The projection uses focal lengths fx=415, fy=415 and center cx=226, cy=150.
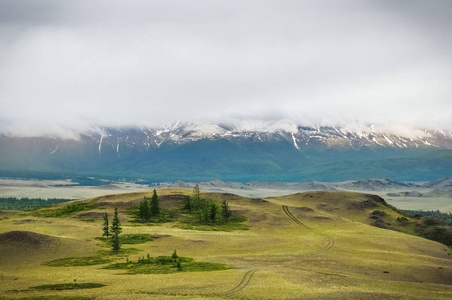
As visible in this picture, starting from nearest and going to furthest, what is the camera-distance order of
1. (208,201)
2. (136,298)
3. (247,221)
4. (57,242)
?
(136,298) → (57,242) → (247,221) → (208,201)

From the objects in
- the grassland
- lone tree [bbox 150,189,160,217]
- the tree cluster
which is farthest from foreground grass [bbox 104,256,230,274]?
lone tree [bbox 150,189,160,217]

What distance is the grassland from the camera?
180 feet

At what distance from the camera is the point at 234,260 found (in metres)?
81.5

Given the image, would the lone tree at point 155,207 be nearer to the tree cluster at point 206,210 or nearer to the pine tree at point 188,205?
the pine tree at point 188,205

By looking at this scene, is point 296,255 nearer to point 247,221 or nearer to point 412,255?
point 412,255

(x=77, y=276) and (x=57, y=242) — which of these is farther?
(x=57, y=242)

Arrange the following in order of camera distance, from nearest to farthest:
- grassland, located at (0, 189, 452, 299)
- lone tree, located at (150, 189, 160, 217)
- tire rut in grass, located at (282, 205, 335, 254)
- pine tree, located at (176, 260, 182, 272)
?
grassland, located at (0, 189, 452, 299), pine tree, located at (176, 260, 182, 272), tire rut in grass, located at (282, 205, 335, 254), lone tree, located at (150, 189, 160, 217)

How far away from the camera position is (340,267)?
77562 millimetres

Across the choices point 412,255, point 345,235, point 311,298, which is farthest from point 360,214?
point 311,298

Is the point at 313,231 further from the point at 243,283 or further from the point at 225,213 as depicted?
the point at 243,283

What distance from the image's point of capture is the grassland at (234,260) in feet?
180

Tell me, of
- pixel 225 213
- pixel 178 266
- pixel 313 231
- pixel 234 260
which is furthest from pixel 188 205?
pixel 178 266

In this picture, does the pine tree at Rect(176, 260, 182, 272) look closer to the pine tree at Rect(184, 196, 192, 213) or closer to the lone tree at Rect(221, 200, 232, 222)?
the lone tree at Rect(221, 200, 232, 222)

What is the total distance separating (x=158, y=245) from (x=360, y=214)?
108 m
